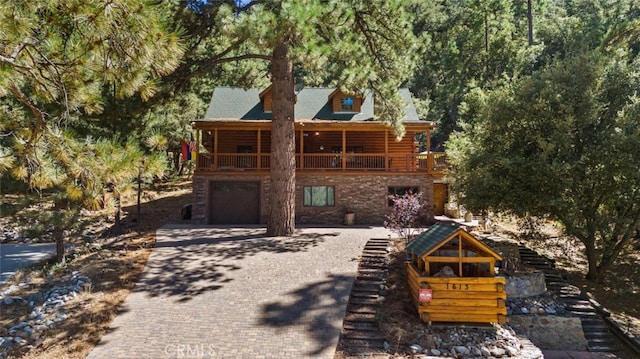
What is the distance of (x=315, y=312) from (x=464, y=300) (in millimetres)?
3557

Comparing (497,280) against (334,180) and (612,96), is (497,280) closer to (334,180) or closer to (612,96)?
(612,96)

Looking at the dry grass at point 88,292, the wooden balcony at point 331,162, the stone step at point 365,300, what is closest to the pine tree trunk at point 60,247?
the dry grass at point 88,292

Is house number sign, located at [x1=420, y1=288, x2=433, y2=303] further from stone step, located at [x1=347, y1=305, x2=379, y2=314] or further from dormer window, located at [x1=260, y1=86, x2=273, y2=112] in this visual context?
dormer window, located at [x1=260, y1=86, x2=273, y2=112]

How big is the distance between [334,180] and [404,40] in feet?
23.8

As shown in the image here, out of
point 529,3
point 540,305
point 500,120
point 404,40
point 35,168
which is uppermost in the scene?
point 529,3

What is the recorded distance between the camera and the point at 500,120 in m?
13.3

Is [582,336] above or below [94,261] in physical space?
below

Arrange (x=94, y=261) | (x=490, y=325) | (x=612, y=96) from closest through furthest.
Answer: (x=490, y=325) < (x=94, y=261) < (x=612, y=96)

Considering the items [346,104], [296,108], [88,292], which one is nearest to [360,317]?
[88,292]

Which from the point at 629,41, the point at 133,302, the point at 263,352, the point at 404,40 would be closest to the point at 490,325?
the point at 263,352

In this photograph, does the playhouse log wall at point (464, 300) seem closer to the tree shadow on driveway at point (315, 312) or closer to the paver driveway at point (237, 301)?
the tree shadow on driveway at point (315, 312)

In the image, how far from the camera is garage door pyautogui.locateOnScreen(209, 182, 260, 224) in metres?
18.4

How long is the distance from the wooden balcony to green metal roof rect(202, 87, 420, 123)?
211 cm

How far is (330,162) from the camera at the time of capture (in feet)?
63.7
